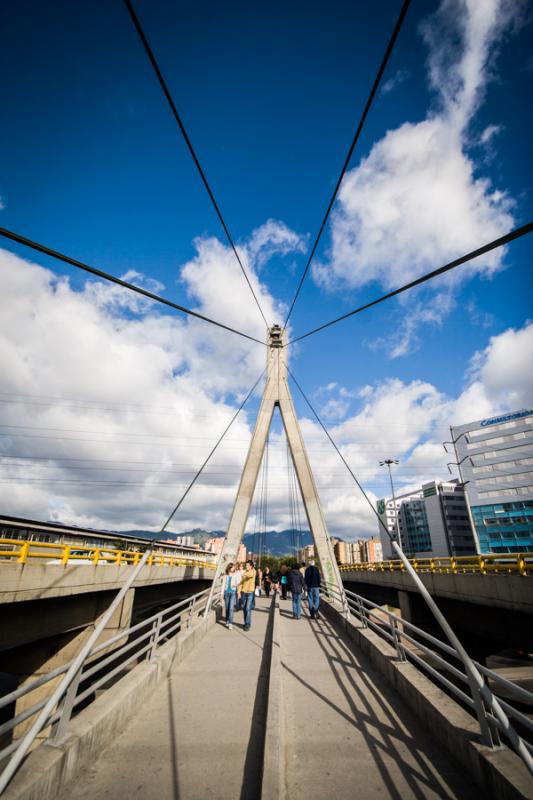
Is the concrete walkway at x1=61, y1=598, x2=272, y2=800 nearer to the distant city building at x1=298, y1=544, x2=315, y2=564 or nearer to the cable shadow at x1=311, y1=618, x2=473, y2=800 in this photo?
the cable shadow at x1=311, y1=618, x2=473, y2=800

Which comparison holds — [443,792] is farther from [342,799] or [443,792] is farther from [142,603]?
[142,603]

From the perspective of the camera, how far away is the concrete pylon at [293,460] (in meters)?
18.0

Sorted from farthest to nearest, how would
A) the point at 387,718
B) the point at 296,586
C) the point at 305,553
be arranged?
the point at 305,553
the point at 296,586
the point at 387,718

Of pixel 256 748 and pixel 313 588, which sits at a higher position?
pixel 313 588

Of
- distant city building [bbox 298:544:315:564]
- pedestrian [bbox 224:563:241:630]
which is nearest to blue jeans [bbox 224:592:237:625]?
pedestrian [bbox 224:563:241:630]

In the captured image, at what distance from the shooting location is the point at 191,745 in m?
3.66

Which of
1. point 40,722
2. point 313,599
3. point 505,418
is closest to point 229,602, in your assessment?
point 313,599

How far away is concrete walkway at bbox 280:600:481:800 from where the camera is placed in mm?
2986

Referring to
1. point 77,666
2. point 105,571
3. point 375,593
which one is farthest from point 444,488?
point 77,666

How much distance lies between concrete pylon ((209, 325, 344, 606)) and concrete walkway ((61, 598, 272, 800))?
1078 cm

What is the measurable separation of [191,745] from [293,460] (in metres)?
17.2

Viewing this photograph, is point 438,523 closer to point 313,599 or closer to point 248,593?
point 313,599

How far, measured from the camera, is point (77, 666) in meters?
3.43

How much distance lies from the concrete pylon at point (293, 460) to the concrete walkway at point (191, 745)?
1078 centimetres
